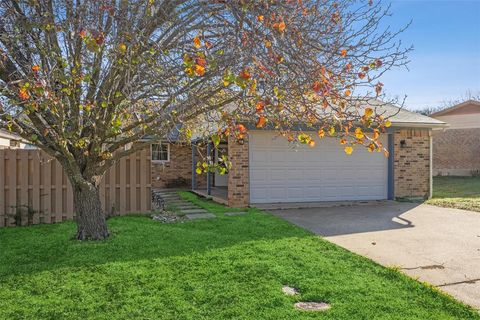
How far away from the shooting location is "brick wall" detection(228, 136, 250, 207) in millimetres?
11242

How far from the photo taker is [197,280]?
16.1ft

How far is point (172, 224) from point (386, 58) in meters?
5.47

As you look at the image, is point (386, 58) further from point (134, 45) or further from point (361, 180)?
point (361, 180)

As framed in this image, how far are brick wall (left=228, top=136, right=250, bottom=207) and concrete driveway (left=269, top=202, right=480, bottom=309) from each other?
1.29 m

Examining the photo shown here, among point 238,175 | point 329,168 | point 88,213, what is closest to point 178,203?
point 238,175

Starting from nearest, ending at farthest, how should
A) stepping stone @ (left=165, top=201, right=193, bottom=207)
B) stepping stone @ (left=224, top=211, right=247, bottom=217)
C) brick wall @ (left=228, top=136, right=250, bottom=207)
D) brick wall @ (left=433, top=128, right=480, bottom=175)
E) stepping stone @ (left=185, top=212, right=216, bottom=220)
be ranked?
stepping stone @ (left=185, top=212, right=216, bottom=220) < stepping stone @ (left=224, top=211, right=247, bottom=217) < brick wall @ (left=228, top=136, right=250, bottom=207) < stepping stone @ (left=165, top=201, right=193, bottom=207) < brick wall @ (left=433, top=128, right=480, bottom=175)

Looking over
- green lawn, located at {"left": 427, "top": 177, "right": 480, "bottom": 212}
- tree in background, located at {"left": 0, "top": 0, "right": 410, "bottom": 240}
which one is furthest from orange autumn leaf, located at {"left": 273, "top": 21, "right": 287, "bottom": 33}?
green lawn, located at {"left": 427, "top": 177, "right": 480, "bottom": 212}

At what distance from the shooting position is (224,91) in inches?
241

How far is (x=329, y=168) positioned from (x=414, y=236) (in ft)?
16.3

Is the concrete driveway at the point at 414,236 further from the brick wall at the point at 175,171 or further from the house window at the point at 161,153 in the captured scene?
the house window at the point at 161,153

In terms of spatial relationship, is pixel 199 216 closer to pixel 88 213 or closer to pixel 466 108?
pixel 88 213

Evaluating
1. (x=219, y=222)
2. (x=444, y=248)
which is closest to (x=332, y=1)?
(x=444, y=248)

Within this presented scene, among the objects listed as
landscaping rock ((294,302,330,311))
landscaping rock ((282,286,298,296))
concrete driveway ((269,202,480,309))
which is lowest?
landscaping rock ((294,302,330,311))

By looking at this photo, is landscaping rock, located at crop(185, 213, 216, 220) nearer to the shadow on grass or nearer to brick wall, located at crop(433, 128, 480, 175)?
the shadow on grass
